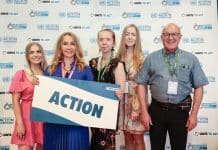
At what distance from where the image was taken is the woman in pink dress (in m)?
3.02

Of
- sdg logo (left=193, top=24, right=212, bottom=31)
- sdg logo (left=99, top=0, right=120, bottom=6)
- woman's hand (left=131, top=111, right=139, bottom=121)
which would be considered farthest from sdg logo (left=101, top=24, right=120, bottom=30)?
woman's hand (left=131, top=111, right=139, bottom=121)

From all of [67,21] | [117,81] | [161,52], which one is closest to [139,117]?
[117,81]

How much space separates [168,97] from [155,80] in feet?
0.59

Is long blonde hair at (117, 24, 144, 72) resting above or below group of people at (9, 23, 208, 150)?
above

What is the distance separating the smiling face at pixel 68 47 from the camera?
2.86m

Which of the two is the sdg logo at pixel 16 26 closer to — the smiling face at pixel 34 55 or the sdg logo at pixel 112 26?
the smiling face at pixel 34 55

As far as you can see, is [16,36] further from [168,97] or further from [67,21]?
[168,97]

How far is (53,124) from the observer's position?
113 inches

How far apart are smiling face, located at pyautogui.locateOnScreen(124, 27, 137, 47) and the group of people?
0.84ft

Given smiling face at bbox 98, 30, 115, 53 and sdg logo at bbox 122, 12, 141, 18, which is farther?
sdg logo at bbox 122, 12, 141, 18

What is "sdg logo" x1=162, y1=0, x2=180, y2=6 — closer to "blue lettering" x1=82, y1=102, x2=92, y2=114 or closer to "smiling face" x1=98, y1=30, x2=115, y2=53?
"smiling face" x1=98, y1=30, x2=115, y2=53

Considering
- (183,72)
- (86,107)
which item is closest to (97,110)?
(86,107)

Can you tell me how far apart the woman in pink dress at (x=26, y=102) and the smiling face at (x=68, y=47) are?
0.36 metres

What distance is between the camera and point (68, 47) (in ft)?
9.37
